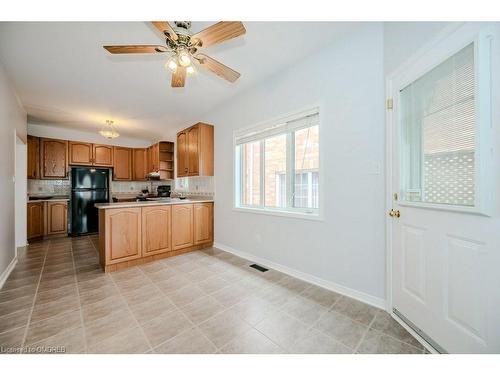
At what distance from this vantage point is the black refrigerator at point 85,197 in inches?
177

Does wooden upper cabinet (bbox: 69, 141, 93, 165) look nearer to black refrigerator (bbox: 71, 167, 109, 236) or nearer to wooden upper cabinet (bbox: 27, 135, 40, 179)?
Result: black refrigerator (bbox: 71, 167, 109, 236)

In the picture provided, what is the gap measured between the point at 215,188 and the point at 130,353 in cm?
263

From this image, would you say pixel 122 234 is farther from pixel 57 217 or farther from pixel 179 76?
pixel 57 217

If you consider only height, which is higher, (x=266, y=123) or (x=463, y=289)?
(x=266, y=123)

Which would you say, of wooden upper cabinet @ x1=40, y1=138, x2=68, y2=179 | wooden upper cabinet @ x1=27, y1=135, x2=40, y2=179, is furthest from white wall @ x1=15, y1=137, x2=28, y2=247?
wooden upper cabinet @ x1=40, y1=138, x2=68, y2=179

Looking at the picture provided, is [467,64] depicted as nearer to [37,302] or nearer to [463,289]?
[463,289]

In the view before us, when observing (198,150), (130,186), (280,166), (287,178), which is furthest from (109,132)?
(287,178)

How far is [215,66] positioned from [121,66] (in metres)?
1.42

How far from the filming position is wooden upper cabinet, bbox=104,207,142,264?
2559mm

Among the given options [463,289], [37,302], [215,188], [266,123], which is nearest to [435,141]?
[463,289]

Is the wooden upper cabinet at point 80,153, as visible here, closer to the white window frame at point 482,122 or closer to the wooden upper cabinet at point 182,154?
the wooden upper cabinet at point 182,154

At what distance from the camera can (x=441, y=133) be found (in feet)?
4.27
